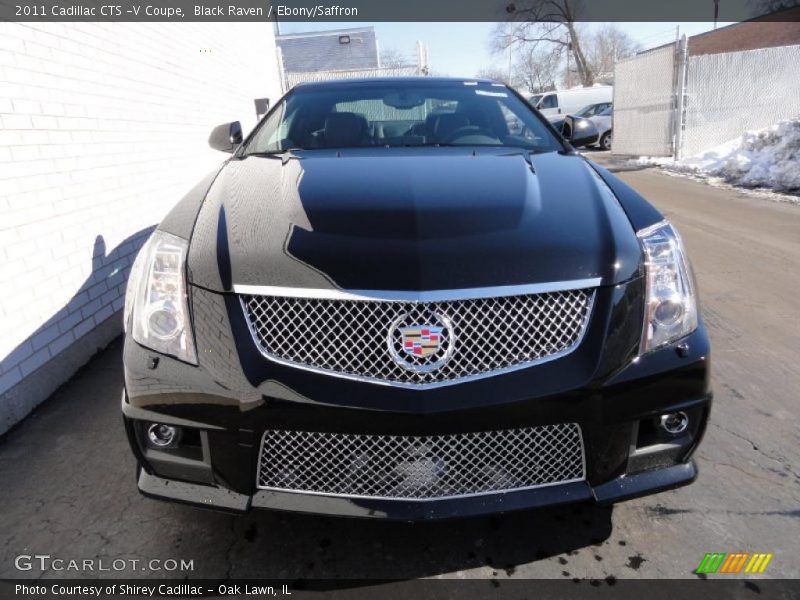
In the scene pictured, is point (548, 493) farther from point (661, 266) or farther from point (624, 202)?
point (624, 202)

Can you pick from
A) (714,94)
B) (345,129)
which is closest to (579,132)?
(345,129)

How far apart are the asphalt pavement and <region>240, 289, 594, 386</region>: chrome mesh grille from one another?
0.50m

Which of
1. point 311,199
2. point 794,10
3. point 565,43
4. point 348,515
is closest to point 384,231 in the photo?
point 311,199

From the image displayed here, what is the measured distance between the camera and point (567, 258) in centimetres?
180

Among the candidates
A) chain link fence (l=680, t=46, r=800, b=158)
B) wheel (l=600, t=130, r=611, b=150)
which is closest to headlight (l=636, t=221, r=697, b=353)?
chain link fence (l=680, t=46, r=800, b=158)

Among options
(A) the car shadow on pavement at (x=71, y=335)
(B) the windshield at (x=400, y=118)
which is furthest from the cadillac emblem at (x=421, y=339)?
(A) the car shadow on pavement at (x=71, y=335)

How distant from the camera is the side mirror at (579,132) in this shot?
3.65 metres

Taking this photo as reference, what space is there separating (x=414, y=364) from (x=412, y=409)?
0.13 m

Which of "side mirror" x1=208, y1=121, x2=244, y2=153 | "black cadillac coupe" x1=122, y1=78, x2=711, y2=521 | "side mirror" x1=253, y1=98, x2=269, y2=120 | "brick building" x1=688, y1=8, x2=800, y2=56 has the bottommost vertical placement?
"black cadillac coupe" x1=122, y1=78, x2=711, y2=521

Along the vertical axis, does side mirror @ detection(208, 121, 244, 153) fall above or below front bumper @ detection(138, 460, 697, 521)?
above

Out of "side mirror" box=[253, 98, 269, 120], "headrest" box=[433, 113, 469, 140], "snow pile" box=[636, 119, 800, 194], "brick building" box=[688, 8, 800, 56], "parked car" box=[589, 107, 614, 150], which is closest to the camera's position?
"headrest" box=[433, 113, 469, 140]

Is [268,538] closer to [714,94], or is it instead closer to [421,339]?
[421,339]

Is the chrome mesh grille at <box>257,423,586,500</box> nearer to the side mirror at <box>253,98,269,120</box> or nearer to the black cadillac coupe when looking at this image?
the black cadillac coupe

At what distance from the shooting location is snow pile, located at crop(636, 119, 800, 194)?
31.8ft
